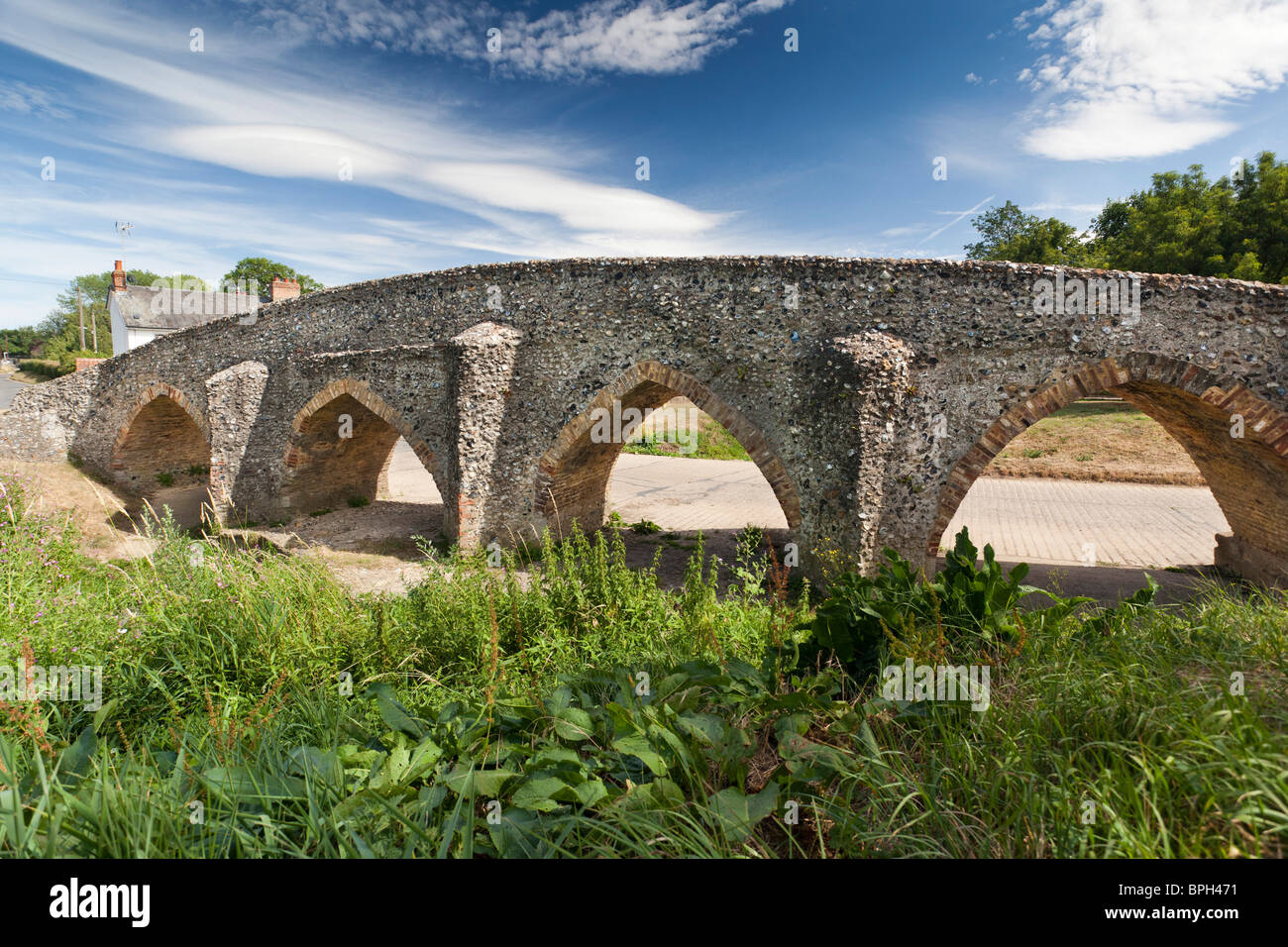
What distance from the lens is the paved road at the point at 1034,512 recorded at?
11.3 metres

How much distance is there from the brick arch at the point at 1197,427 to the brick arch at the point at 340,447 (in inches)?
357

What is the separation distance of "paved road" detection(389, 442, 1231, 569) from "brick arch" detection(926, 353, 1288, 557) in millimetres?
1926

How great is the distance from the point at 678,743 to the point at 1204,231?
28.9 meters

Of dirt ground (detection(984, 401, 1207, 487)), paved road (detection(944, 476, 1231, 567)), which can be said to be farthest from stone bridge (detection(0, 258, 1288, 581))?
dirt ground (detection(984, 401, 1207, 487))

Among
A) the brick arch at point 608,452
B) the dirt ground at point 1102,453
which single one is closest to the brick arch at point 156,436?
the brick arch at point 608,452

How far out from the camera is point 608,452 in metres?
12.1

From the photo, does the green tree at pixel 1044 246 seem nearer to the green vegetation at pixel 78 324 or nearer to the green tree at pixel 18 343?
the green vegetation at pixel 78 324

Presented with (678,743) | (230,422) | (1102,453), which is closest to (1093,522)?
(1102,453)

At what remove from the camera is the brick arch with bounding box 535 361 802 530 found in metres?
9.23

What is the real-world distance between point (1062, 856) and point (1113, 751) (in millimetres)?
603

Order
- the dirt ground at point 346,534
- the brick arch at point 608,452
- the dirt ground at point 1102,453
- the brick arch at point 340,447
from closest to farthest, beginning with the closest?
the brick arch at point 608,452, the dirt ground at point 346,534, the brick arch at point 340,447, the dirt ground at point 1102,453

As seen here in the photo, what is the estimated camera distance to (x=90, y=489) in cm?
1420
